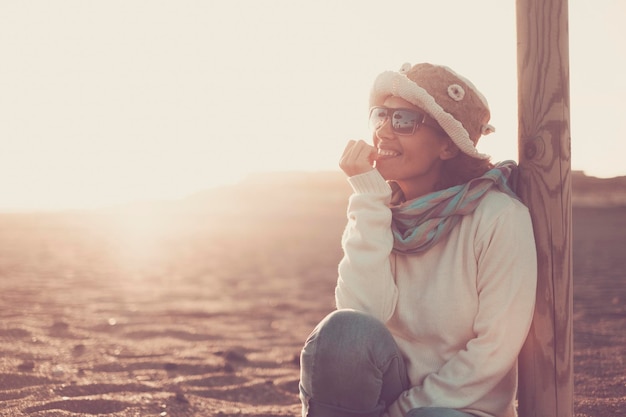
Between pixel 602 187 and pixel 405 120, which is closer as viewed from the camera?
pixel 405 120

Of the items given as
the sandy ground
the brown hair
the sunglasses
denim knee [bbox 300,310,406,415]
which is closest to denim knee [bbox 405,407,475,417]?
denim knee [bbox 300,310,406,415]

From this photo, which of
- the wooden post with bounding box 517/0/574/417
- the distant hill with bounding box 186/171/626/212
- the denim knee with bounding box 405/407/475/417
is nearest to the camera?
the denim knee with bounding box 405/407/475/417

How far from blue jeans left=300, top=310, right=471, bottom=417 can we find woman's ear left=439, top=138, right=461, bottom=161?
734 millimetres

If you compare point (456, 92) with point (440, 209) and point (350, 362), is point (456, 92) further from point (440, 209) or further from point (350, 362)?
point (350, 362)

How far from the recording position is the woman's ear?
2770mm

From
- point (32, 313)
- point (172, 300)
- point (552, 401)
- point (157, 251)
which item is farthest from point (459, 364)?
point (157, 251)

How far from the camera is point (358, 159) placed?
2832 millimetres

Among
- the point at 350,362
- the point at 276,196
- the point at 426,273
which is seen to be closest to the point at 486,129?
the point at 426,273

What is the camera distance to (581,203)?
75.5 feet

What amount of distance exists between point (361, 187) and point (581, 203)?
2202 centimetres

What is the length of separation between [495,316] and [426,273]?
35 centimetres

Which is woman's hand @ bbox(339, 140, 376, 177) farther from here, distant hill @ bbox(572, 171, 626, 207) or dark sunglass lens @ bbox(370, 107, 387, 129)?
distant hill @ bbox(572, 171, 626, 207)

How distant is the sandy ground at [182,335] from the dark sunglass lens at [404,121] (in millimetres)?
1763

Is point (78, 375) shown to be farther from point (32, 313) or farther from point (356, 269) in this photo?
point (32, 313)
